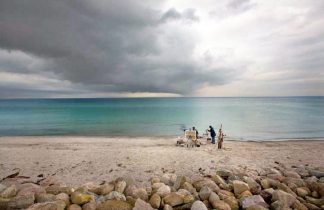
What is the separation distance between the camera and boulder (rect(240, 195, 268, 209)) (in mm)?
8148

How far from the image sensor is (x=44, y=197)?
8.12 m

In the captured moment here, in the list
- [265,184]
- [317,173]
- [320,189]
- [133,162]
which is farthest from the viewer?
[133,162]

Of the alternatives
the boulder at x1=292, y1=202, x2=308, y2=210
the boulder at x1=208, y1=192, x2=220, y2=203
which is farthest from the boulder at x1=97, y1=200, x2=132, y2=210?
the boulder at x1=292, y1=202, x2=308, y2=210

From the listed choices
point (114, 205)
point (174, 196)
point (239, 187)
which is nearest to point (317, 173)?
point (239, 187)

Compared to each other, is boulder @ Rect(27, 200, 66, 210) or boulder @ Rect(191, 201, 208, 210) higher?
boulder @ Rect(27, 200, 66, 210)

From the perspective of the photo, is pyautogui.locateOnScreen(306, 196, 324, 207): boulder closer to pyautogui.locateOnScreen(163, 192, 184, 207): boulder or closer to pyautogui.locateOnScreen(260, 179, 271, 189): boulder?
pyautogui.locateOnScreen(260, 179, 271, 189): boulder

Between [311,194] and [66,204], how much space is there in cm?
931

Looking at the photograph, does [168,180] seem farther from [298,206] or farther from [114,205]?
[298,206]

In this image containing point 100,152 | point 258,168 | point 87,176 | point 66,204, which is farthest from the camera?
point 100,152

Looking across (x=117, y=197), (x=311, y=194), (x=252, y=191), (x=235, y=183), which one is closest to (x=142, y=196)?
(x=117, y=197)

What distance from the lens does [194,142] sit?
2264 centimetres

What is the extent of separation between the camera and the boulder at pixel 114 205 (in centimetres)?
765

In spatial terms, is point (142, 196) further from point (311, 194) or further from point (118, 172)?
point (311, 194)

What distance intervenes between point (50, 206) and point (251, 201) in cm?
669
